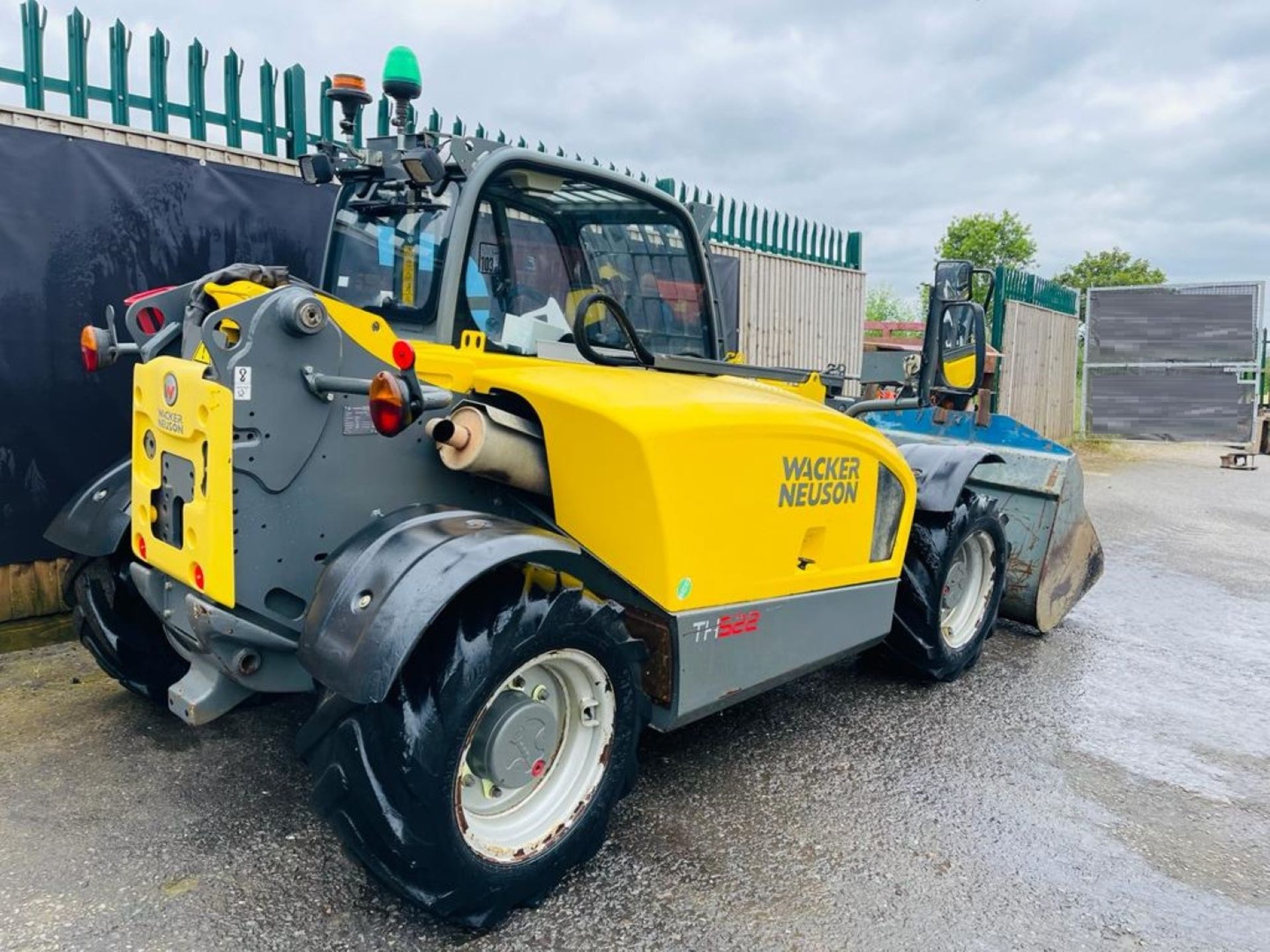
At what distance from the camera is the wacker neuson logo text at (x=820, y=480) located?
321 centimetres

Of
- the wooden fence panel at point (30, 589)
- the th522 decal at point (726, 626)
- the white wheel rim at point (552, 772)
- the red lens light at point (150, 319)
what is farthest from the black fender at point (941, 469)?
Answer: the wooden fence panel at point (30, 589)

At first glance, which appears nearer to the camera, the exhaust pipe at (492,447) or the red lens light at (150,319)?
the exhaust pipe at (492,447)

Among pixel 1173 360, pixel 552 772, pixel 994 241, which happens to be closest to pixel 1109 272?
pixel 994 241

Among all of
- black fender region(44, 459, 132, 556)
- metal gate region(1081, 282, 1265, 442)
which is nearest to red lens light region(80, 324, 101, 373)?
black fender region(44, 459, 132, 556)

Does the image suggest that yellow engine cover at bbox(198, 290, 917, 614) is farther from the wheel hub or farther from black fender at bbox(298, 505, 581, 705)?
the wheel hub

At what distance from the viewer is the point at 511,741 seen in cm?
264

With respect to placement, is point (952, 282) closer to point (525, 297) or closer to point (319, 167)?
point (525, 297)

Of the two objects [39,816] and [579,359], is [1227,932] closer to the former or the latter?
[579,359]

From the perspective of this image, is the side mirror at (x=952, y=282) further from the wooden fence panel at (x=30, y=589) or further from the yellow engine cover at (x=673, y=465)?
the wooden fence panel at (x=30, y=589)

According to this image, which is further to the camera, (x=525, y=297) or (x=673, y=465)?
(x=525, y=297)

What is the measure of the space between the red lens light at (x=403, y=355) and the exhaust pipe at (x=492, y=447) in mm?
185

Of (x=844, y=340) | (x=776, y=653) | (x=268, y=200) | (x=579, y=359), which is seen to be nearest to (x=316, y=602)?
(x=579, y=359)

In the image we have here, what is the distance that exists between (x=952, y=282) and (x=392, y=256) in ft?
7.18

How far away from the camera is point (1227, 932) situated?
2.71 meters
